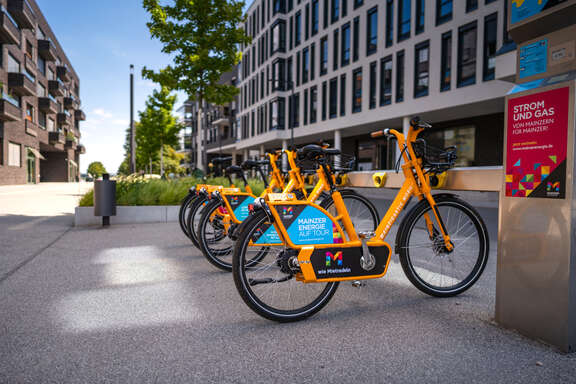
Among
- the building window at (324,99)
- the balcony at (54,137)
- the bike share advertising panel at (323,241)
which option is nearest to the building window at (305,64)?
the building window at (324,99)

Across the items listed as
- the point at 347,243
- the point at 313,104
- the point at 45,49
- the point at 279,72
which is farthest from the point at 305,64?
the point at 347,243

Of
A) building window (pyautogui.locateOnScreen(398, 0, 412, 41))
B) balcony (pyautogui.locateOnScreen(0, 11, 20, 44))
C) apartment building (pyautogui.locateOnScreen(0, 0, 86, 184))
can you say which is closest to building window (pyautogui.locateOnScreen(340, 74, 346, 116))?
building window (pyautogui.locateOnScreen(398, 0, 412, 41))

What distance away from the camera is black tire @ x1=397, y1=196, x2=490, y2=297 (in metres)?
3.36

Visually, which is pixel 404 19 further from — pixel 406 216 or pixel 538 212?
pixel 538 212

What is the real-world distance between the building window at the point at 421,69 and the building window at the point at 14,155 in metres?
31.2

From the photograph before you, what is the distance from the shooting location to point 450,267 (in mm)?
4211

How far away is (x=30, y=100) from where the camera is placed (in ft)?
117

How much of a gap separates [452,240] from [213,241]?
2656 mm

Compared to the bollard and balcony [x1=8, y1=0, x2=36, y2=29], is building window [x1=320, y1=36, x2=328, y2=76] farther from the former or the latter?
balcony [x1=8, y1=0, x2=36, y2=29]

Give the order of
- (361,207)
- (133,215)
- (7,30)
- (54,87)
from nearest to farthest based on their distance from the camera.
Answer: (361,207), (133,215), (7,30), (54,87)

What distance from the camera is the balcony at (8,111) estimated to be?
1042 inches

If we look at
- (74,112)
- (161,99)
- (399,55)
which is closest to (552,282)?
(399,55)

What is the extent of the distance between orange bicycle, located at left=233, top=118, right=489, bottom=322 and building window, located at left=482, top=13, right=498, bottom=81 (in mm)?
15321

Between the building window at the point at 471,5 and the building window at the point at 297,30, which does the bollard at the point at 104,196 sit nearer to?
the building window at the point at 471,5
